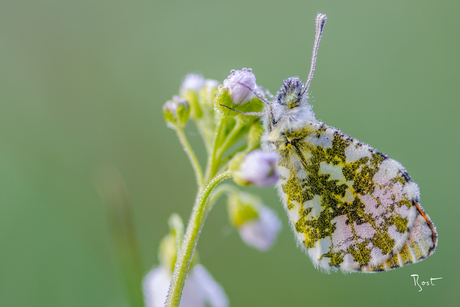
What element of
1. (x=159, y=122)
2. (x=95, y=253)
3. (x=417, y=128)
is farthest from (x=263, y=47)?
(x=95, y=253)

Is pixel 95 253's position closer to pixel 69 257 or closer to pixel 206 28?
pixel 69 257

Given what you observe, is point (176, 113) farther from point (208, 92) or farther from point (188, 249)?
point (188, 249)

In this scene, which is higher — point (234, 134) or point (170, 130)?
point (170, 130)

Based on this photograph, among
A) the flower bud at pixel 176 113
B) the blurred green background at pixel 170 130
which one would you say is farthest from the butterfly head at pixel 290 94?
the blurred green background at pixel 170 130

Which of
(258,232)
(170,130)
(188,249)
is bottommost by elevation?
(188,249)

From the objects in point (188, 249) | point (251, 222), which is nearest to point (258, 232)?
point (251, 222)

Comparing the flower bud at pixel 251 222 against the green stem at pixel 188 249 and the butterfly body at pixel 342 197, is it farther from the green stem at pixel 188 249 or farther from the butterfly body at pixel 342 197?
the green stem at pixel 188 249

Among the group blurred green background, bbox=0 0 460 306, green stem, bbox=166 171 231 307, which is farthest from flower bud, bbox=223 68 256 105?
blurred green background, bbox=0 0 460 306
